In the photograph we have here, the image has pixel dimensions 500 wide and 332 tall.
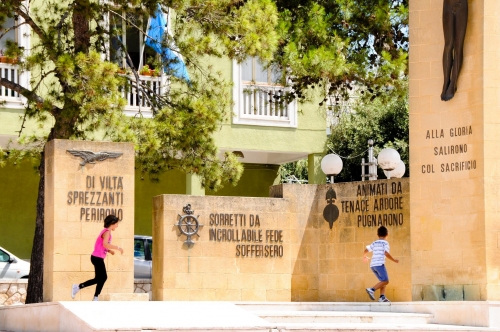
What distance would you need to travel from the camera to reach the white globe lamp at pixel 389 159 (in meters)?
19.7

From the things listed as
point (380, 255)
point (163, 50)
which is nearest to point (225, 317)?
point (380, 255)

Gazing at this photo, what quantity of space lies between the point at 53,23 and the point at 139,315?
25.2 ft

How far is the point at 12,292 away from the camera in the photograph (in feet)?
68.4

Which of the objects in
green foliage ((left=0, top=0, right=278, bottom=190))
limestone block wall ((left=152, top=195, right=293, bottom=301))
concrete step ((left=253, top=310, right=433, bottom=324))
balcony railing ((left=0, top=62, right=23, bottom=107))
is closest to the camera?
concrete step ((left=253, top=310, right=433, bottom=324))

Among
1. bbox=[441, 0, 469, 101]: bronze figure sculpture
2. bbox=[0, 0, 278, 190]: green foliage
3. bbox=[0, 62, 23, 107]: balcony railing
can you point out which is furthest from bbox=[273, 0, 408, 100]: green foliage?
bbox=[0, 62, 23, 107]: balcony railing

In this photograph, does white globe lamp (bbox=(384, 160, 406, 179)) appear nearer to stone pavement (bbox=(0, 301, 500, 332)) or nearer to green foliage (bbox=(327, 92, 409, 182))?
stone pavement (bbox=(0, 301, 500, 332))

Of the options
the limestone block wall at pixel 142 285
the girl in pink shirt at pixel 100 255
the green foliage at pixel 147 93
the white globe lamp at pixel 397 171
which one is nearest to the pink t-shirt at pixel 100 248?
the girl in pink shirt at pixel 100 255

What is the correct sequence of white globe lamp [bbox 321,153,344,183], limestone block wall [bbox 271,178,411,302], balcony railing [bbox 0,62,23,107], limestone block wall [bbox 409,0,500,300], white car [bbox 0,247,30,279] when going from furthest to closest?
balcony railing [bbox 0,62,23,107] < white car [bbox 0,247,30,279] < white globe lamp [bbox 321,153,344,183] < limestone block wall [bbox 271,178,411,302] < limestone block wall [bbox 409,0,500,300]

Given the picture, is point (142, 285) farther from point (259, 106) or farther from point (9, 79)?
point (259, 106)

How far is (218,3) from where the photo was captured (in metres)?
19.4

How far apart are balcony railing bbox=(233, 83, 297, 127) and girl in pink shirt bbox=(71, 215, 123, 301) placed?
11.3 meters

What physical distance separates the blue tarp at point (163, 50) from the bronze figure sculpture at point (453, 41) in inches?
217

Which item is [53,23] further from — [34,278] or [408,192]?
[408,192]

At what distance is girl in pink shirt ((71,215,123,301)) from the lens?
1591 cm
